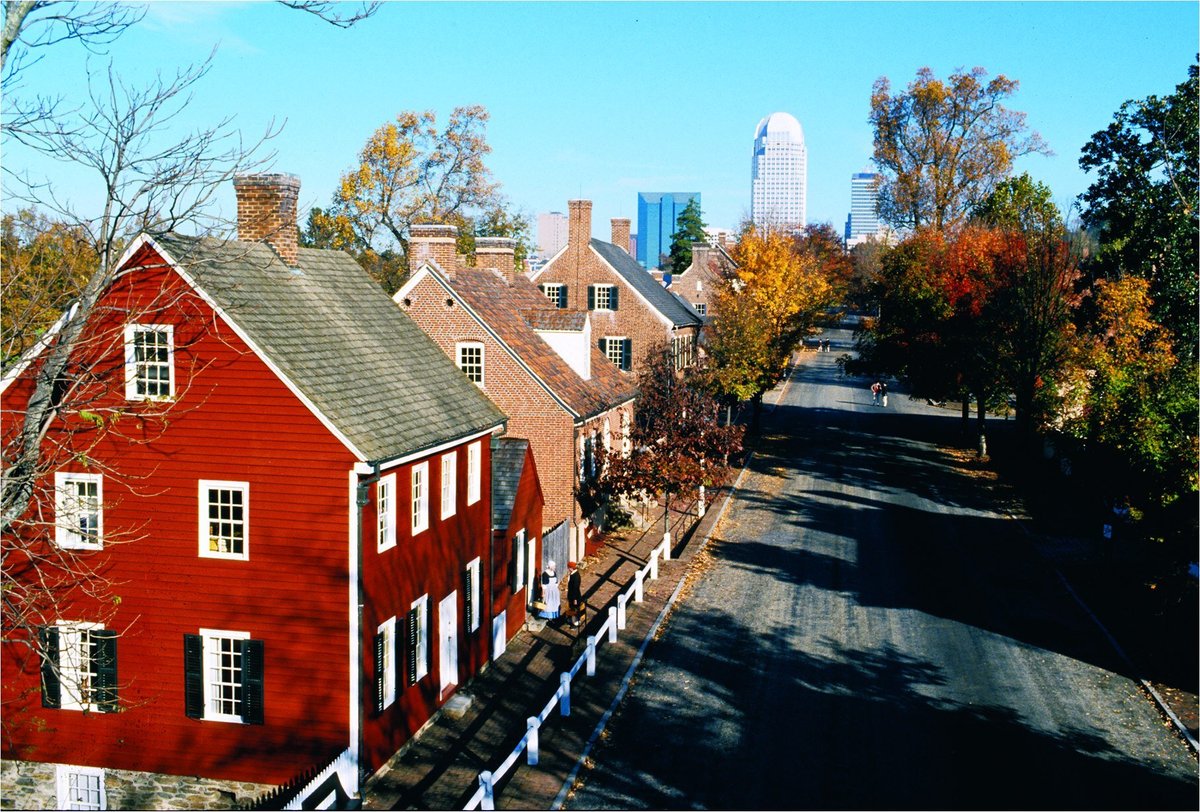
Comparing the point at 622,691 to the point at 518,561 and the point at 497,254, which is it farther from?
the point at 497,254

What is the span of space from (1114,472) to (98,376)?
22538 millimetres

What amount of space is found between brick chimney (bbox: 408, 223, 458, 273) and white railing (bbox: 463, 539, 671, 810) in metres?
12.2

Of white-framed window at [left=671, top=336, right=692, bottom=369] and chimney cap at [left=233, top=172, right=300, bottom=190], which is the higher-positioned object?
chimney cap at [left=233, top=172, right=300, bottom=190]

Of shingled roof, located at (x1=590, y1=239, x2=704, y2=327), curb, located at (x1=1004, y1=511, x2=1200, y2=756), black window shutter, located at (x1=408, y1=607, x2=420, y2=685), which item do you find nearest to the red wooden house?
black window shutter, located at (x1=408, y1=607, x2=420, y2=685)

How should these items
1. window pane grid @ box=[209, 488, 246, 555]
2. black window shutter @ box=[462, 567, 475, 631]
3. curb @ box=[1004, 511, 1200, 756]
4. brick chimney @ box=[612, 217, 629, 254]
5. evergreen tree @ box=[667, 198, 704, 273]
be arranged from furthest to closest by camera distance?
1. evergreen tree @ box=[667, 198, 704, 273]
2. brick chimney @ box=[612, 217, 629, 254]
3. black window shutter @ box=[462, 567, 475, 631]
4. curb @ box=[1004, 511, 1200, 756]
5. window pane grid @ box=[209, 488, 246, 555]

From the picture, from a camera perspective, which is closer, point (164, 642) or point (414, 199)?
point (164, 642)

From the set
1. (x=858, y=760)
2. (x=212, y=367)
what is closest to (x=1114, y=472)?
(x=858, y=760)

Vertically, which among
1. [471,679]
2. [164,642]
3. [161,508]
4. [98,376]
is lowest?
[471,679]

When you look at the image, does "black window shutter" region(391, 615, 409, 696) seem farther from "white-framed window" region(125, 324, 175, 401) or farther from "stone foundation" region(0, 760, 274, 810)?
"white-framed window" region(125, 324, 175, 401)

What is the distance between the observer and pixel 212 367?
18.2 m

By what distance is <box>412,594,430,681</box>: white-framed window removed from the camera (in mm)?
20422

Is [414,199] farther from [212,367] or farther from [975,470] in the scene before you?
[212,367]

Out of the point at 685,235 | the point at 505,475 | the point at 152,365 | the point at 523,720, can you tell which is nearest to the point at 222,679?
the point at 152,365

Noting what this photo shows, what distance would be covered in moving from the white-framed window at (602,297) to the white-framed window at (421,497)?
32729 mm
